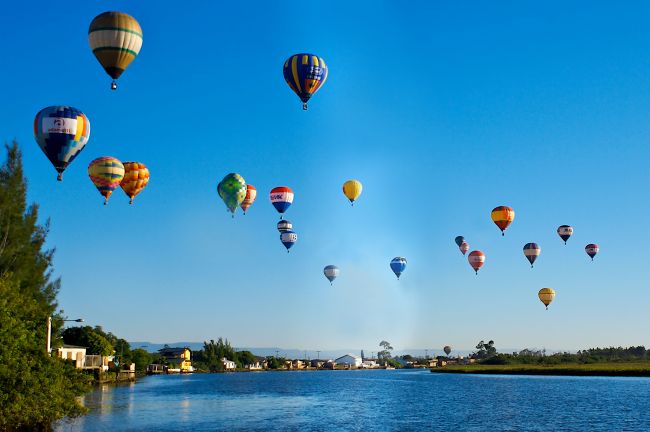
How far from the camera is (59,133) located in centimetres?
4981

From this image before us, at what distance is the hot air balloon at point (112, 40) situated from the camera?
48.3 m

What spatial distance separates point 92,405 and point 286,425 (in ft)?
77.1

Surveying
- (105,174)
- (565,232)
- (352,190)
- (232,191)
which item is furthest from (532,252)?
(105,174)

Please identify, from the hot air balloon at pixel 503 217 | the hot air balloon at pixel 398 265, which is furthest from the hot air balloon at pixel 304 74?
the hot air balloon at pixel 398 265

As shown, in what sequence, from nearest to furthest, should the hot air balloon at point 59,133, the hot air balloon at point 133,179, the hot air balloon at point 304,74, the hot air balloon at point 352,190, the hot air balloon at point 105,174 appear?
1. the hot air balloon at point 59,133
2. the hot air balloon at point 105,174
3. the hot air balloon at point 304,74
4. the hot air balloon at point 133,179
5. the hot air balloon at point 352,190

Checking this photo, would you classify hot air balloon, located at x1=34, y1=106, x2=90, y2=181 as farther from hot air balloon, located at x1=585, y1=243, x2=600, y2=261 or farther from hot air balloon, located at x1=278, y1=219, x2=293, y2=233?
hot air balloon, located at x1=585, y1=243, x2=600, y2=261

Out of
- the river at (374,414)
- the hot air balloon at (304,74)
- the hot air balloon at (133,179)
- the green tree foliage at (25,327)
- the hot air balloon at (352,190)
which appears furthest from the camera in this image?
the hot air balloon at (352,190)

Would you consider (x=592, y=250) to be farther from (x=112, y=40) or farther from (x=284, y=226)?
(x=112, y=40)

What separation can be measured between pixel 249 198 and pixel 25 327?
45.8 metres

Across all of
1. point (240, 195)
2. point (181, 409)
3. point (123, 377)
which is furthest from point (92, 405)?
point (123, 377)

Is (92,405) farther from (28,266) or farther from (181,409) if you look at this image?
(28,266)

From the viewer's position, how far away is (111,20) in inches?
1907

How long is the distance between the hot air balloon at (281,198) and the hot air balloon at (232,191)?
4489mm

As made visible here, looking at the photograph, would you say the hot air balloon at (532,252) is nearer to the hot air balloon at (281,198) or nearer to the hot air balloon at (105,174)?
the hot air balloon at (281,198)
